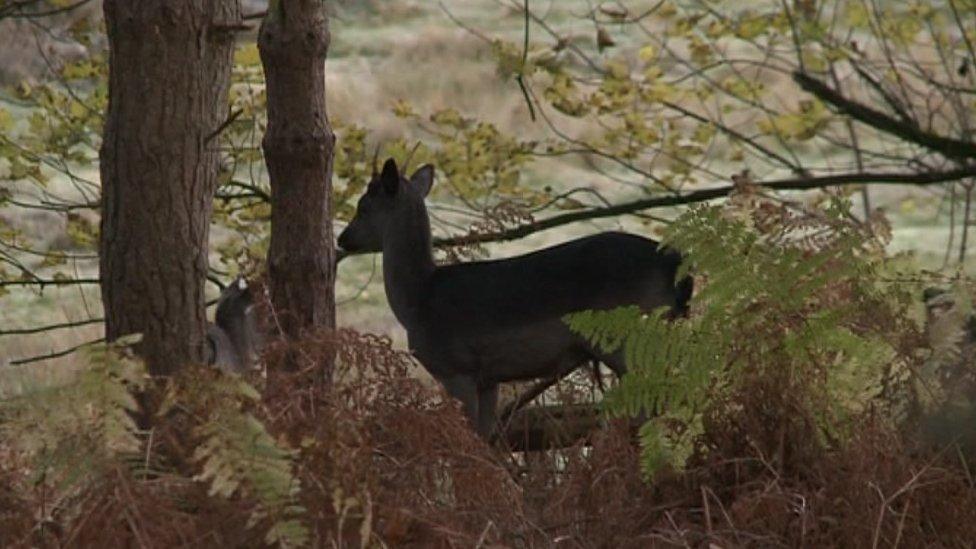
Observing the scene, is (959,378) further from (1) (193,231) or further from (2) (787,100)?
(2) (787,100)

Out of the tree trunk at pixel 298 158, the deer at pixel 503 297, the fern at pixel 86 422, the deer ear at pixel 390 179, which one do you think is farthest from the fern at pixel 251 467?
the deer ear at pixel 390 179

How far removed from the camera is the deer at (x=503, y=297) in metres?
7.64

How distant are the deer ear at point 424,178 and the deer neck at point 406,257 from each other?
153 mm

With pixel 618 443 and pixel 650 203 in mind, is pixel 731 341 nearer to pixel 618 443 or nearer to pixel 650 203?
pixel 618 443

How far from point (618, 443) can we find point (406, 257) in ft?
11.9

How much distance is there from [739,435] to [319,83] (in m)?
2.23

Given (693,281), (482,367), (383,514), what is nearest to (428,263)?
(482,367)

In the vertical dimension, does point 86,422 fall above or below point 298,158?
below

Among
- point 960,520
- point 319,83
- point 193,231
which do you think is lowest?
point 960,520

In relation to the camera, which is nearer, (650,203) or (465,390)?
(465,390)

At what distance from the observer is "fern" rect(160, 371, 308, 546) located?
364 cm

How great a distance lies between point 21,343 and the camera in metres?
13.5

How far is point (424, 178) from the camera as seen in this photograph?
8820mm

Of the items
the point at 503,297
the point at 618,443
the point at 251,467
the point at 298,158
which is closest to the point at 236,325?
the point at 503,297
